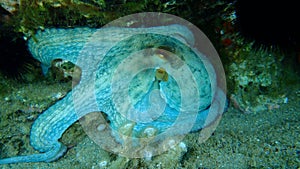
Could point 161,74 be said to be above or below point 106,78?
above

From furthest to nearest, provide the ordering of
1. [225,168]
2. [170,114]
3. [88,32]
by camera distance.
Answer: [170,114]
[88,32]
[225,168]

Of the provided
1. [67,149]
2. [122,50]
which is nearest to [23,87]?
[67,149]

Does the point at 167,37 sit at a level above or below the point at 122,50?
above

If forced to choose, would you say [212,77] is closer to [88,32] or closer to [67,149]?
[88,32]

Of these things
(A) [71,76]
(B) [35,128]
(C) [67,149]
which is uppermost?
(A) [71,76]

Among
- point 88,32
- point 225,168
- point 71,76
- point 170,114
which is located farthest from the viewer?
point 71,76

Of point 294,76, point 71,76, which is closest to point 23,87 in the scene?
point 71,76

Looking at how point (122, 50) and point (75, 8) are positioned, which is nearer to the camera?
point (75, 8)
